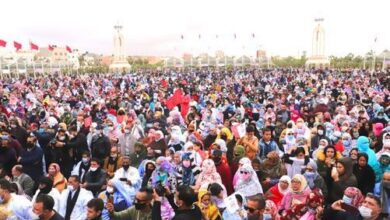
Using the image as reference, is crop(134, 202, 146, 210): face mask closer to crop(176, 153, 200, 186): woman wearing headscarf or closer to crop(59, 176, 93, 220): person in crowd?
crop(59, 176, 93, 220): person in crowd

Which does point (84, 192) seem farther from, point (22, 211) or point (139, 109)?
point (139, 109)

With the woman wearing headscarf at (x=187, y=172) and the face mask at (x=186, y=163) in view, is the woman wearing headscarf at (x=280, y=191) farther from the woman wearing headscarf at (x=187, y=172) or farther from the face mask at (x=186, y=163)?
the face mask at (x=186, y=163)

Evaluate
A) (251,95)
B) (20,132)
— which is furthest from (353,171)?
(251,95)

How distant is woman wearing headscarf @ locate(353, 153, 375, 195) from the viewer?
5.08 meters

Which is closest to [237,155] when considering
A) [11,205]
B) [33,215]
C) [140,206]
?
[140,206]

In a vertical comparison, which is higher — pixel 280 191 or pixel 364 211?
pixel 364 211

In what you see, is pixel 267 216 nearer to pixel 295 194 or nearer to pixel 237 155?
pixel 295 194

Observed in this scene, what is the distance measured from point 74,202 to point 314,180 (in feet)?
8.64

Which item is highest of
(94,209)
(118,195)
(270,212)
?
(94,209)

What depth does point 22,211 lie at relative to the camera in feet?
13.6

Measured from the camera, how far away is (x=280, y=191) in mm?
4629

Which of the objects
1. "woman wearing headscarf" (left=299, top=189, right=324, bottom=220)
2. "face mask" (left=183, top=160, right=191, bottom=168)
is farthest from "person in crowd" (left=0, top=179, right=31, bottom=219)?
"woman wearing headscarf" (left=299, top=189, right=324, bottom=220)

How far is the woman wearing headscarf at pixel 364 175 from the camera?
5.08 m

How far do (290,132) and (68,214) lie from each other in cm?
429
